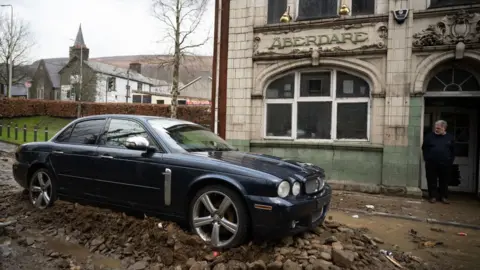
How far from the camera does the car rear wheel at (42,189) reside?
566 cm

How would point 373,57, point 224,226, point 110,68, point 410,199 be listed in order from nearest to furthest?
point 224,226
point 410,199
point 373,57
point 110,68

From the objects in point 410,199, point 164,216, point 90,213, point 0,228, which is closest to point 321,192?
point 164,216

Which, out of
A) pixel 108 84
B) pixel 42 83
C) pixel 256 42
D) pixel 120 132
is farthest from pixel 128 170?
pixel 42 83

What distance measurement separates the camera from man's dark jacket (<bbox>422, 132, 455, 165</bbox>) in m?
7.95

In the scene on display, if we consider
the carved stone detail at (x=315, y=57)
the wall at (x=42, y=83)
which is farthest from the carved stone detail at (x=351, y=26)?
the wall at (x=42, y=83)

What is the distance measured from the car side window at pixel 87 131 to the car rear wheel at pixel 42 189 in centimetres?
71

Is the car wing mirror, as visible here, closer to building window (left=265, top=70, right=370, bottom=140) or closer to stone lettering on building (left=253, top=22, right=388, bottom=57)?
building window (left=265, top=70, right=370, bottom=140)

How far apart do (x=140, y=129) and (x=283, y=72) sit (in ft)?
19.0

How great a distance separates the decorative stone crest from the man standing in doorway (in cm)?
183

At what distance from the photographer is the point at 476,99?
8.82m

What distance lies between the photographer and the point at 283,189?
13.1 feet

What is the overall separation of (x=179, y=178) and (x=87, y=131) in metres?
2.05

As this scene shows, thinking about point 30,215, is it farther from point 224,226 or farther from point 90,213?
point 224,226

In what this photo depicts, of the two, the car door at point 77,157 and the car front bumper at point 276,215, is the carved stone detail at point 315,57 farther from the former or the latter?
the car front bumper at point 276,215
